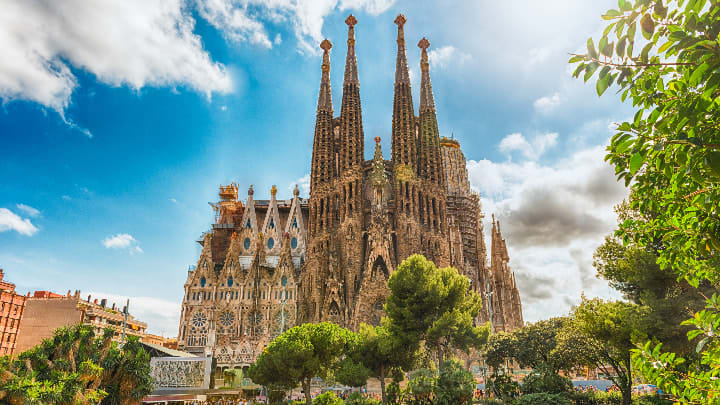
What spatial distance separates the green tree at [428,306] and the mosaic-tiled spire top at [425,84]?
83.5 feet

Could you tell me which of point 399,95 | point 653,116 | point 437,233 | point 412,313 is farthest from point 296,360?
point 399,95

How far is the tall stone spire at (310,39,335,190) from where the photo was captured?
40.4m

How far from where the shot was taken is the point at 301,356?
58.5ft

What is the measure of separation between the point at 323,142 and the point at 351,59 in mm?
9734

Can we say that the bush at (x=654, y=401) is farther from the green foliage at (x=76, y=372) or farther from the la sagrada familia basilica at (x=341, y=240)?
the la sagrada familia basilica at (x=341, y=240)

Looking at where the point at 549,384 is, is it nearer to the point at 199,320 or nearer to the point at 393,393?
the point at 393,393

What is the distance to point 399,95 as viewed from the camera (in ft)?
141

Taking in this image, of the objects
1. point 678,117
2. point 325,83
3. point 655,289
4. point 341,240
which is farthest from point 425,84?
point 678,117

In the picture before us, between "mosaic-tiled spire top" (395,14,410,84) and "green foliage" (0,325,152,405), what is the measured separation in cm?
3534

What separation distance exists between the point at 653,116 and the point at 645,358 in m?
2.30

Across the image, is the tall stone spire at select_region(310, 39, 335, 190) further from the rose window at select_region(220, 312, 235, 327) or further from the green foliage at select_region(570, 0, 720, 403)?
the green foliage at select_region(570, 0, 720, 403)

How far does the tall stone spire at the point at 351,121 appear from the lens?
132 ft

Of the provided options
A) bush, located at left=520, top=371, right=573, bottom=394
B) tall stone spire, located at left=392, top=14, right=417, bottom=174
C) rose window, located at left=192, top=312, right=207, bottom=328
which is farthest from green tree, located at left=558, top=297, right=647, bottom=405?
rose window, located at left=192, top=312, right=207, bottom=328

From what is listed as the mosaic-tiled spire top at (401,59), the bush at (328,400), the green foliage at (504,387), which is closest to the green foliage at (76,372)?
the bush at (328,400)
